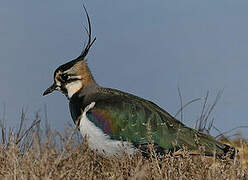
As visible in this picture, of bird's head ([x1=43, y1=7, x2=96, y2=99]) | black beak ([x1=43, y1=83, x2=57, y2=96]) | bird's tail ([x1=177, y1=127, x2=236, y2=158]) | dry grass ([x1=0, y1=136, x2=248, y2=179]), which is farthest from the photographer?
black beak ([x1=43, y1=83, x2=57, y2=96])

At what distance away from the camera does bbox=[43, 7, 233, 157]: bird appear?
6.23 metres

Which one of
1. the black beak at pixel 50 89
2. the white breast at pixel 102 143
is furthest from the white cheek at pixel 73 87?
the white breast at pixel 102 143

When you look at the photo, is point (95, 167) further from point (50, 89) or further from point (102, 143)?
point (50, 89)

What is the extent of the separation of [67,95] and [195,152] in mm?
1852

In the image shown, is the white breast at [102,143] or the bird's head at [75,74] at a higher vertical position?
the bird's head at [75,74]

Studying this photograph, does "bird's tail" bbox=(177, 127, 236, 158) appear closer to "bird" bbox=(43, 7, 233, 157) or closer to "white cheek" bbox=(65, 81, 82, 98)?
"bird" bbox=(43, 7, 233, 157)

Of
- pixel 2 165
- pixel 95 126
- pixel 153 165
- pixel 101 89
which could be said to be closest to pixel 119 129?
pixel 95 126

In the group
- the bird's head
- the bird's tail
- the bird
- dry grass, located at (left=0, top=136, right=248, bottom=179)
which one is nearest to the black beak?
the bird's head

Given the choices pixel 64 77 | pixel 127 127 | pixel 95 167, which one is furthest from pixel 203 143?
pixel 64 77

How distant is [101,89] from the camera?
6844mm

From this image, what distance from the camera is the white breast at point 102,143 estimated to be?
20.2ft

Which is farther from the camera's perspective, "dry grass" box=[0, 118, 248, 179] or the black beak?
the black beak

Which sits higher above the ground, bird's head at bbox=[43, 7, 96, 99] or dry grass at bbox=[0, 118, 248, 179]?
bird's head at bbox=[43, 7, 96, 99]

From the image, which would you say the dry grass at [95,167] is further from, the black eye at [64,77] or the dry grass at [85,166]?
the black eye at [64,77]
